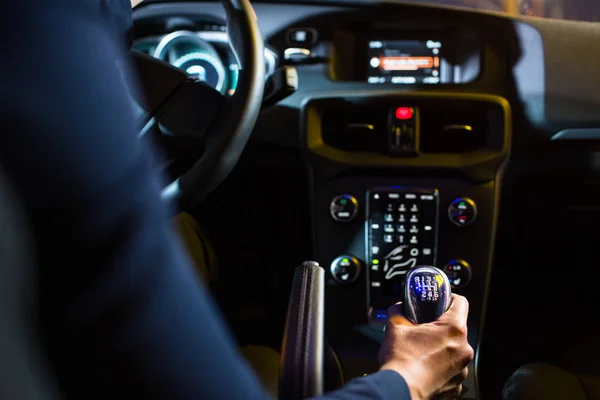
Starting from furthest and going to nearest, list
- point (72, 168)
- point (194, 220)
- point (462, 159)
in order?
point (194, 220)
point (462, 159)
point (72, 168)

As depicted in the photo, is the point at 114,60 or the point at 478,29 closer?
the point at 114,60

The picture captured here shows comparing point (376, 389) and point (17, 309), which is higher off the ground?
point (17, 309)

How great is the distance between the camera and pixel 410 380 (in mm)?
656

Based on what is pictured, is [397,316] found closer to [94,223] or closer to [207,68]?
[94,223]

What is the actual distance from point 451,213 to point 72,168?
119 centimetres

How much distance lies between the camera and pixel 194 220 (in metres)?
1.71

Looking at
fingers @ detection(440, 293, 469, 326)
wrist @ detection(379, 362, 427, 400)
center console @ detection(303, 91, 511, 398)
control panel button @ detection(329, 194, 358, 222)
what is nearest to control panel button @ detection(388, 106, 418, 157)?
center console @ detection(303, 91, 511, 398)

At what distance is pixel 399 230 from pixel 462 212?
0.47ft

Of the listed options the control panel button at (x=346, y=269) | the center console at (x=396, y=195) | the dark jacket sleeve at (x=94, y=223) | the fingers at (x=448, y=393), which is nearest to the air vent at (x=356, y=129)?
the center console at (x=396, y=195)

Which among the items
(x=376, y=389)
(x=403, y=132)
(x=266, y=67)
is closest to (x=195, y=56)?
(x=266, y=67)

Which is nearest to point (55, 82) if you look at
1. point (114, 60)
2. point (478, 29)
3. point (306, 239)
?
point (114, 60)

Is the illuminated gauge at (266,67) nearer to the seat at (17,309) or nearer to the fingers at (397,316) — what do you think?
the fingers at (397,316)

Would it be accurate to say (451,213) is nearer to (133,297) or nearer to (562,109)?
(562,109)

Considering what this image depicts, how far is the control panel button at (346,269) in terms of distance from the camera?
4.96 ft
